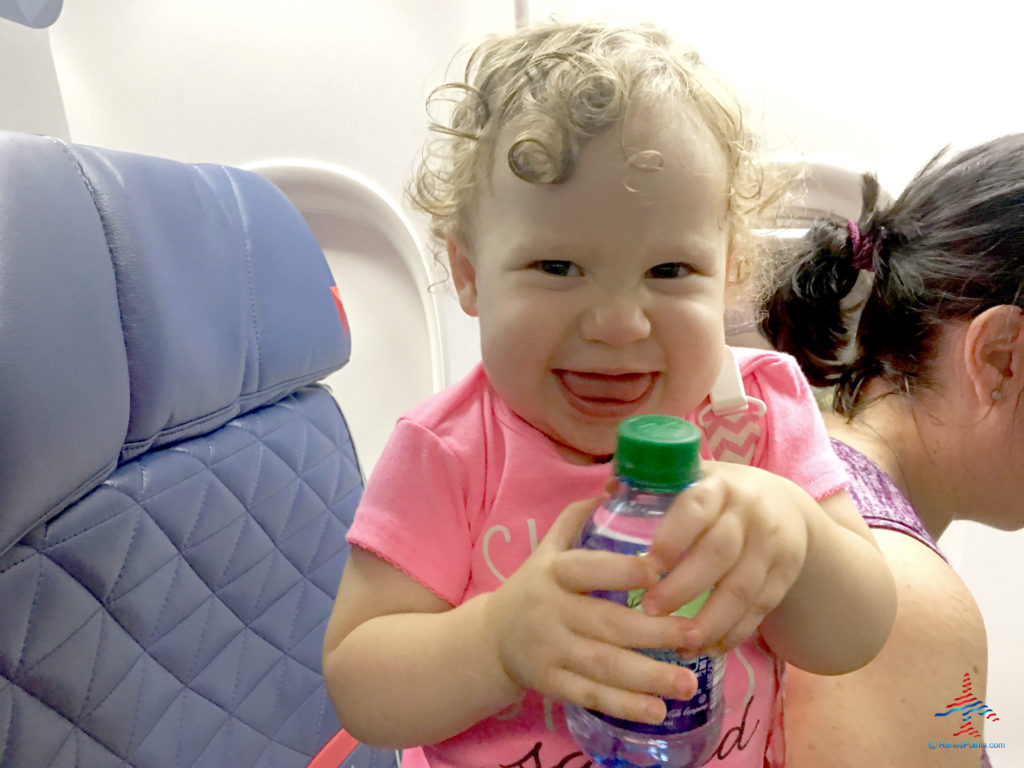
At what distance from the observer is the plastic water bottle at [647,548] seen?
38 cm

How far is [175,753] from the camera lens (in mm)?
685

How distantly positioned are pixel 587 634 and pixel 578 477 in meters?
0.20

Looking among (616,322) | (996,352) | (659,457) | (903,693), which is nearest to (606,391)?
(616,322)

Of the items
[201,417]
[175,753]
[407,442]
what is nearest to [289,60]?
[201,417]

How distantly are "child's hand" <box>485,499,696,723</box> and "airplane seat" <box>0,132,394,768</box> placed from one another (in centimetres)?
39

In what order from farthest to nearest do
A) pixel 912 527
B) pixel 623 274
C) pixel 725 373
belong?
pixel 912 527 < pixel 725 373 < pixel 623 274

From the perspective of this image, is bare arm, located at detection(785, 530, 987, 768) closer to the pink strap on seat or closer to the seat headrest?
the pink strap on seat

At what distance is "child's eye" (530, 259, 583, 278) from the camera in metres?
0.53

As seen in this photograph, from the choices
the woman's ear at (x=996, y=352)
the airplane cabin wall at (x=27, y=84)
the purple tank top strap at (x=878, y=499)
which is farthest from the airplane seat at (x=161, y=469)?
the woman's ear at (x=996, y=352)

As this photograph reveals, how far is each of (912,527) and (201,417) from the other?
2.71ft

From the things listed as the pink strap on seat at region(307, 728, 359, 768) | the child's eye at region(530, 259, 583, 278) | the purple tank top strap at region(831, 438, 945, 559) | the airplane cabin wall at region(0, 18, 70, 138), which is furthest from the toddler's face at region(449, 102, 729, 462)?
the airplane cabin wall at region(0, 18, 70, 138)

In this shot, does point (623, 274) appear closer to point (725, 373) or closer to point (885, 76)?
point (725, 373)

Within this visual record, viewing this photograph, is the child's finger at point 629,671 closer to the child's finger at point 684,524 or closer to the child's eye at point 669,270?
the child's finger at point 684,524

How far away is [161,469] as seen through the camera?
27.6 inches
